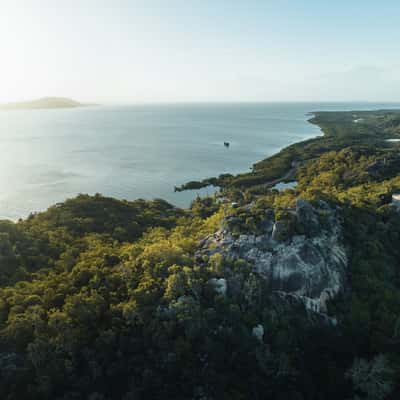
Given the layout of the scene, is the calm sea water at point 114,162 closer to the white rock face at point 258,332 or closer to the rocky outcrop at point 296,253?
the rocky outcrop at point 296,253

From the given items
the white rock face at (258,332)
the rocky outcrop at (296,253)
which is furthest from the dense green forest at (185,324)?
the rocky outcrop at (296,253)

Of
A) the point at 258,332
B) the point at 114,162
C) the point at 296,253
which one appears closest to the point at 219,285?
the point at 258,332

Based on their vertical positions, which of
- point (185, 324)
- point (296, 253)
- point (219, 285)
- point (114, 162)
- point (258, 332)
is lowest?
point (258, 332)

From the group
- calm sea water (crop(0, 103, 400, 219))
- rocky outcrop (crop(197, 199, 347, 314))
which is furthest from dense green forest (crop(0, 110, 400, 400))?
calm sea water (crop(0, 103, 400, 219))

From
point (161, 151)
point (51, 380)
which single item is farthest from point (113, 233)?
point (161, 151)

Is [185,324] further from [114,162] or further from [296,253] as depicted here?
[114,162]

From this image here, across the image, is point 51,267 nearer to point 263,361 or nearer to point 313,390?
point 263,361

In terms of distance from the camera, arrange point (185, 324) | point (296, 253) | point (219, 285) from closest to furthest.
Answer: point (185, 324) < point (219, 285) < point (296, 253)
